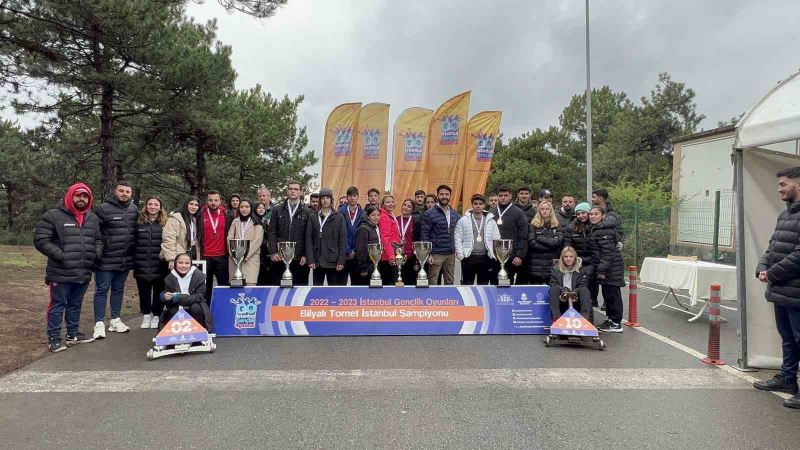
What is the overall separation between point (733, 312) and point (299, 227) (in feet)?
25.8

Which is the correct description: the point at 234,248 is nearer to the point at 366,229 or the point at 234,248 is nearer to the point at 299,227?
the point at 299,227

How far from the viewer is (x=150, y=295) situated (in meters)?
7.57

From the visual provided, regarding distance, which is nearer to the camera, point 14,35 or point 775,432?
point 775,432

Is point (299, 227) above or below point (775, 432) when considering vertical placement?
above

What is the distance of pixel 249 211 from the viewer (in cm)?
764

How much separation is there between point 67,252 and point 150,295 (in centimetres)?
167

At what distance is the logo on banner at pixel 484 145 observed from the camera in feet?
45.5

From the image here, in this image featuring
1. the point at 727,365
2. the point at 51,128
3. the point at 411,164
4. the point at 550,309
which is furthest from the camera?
the point at 51,128

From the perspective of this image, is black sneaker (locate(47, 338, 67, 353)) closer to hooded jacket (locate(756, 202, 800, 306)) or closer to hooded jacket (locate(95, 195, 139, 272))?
hooded jacket (locate(95, 195, 139, 272))

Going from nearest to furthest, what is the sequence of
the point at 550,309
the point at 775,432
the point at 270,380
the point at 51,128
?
the point at 775,432 → the point at 270,380 → the point at 550,309 → the point at 51,128

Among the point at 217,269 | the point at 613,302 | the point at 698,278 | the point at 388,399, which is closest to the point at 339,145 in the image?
the point at 217,269

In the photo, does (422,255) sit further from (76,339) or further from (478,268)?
(76,339)

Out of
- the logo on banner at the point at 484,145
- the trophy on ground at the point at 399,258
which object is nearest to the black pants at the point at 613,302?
the trophy on ground at the point at 399,258

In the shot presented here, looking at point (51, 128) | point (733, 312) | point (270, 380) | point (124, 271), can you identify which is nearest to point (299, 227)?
point (124, 271)
